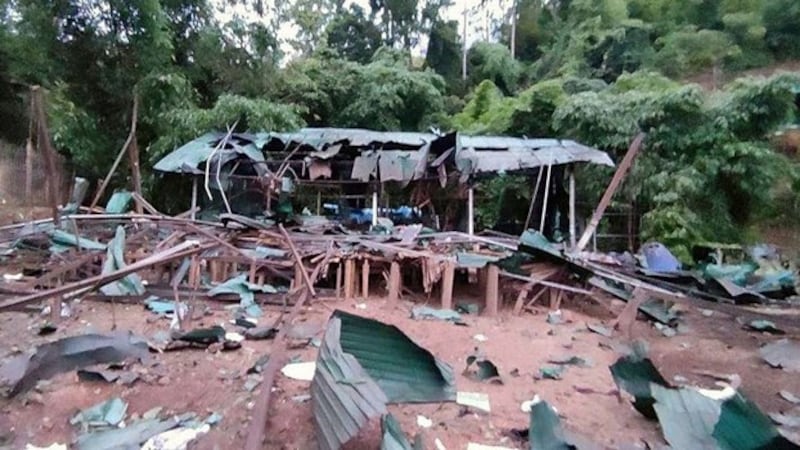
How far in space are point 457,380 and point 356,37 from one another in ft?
69.9

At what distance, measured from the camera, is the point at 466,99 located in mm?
21906

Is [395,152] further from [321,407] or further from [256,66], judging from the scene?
[321,407]

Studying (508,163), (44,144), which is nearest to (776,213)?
(508,163)

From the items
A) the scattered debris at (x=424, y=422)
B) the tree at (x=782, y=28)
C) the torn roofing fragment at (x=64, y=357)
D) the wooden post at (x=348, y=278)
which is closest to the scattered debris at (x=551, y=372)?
the scattered debris at (x=424, y=422)

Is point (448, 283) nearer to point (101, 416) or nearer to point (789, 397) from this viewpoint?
point (789, 397)

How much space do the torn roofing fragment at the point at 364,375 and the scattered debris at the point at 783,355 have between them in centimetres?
363

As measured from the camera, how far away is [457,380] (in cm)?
437

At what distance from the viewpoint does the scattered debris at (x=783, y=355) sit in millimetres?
5098

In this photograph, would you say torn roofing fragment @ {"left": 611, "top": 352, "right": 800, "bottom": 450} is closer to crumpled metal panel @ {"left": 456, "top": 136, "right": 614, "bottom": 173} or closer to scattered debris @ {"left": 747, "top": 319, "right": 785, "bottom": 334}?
scattered debris @ {"left": 747, "top": 319, "right": 785, "bottom": 334}

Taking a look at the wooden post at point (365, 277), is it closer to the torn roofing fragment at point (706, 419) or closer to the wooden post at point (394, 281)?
the wooden post at point (394, 281)

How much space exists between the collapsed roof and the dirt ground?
4300 mm

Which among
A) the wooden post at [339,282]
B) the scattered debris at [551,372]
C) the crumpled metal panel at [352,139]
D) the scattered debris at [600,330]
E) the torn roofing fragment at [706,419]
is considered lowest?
the scattered debris at [551,372]

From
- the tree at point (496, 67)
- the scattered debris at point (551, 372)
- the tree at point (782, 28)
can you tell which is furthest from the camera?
the tree at point (496, 67)

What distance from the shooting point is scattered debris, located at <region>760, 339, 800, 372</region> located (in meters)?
5.10
